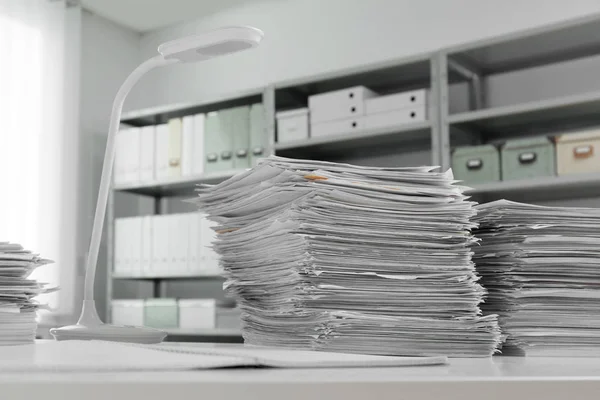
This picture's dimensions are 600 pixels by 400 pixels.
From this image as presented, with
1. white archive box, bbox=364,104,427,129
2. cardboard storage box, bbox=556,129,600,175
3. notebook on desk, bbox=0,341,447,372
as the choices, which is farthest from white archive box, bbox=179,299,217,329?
notebook on desk, bbox=0,341,447,372

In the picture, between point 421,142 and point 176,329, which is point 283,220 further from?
point 176,329

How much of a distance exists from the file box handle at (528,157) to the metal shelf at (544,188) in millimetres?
77

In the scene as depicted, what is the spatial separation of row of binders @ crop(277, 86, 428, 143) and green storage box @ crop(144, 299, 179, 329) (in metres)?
1.05

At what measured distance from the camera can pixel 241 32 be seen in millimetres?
1261

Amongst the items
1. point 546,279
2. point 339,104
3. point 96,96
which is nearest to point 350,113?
point 339,104

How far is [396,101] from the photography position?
3283 millimetres

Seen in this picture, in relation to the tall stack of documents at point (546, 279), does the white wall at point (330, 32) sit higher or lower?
higher

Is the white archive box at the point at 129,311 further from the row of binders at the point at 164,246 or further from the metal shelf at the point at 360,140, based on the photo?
the metal shelf at the point at 360,140

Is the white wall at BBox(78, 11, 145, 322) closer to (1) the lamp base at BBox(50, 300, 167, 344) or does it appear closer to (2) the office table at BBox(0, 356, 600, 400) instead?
(1) the lamp base at BBox(50, 300, 167, 344)

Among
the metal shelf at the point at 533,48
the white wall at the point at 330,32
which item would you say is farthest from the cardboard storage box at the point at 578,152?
the white wall at the point at 330,32

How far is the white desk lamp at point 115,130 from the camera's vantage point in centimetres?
118

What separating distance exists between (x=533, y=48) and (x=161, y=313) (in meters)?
2.25

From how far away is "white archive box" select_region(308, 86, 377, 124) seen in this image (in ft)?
11.1

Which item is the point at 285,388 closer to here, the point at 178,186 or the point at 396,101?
the point at 396,101
